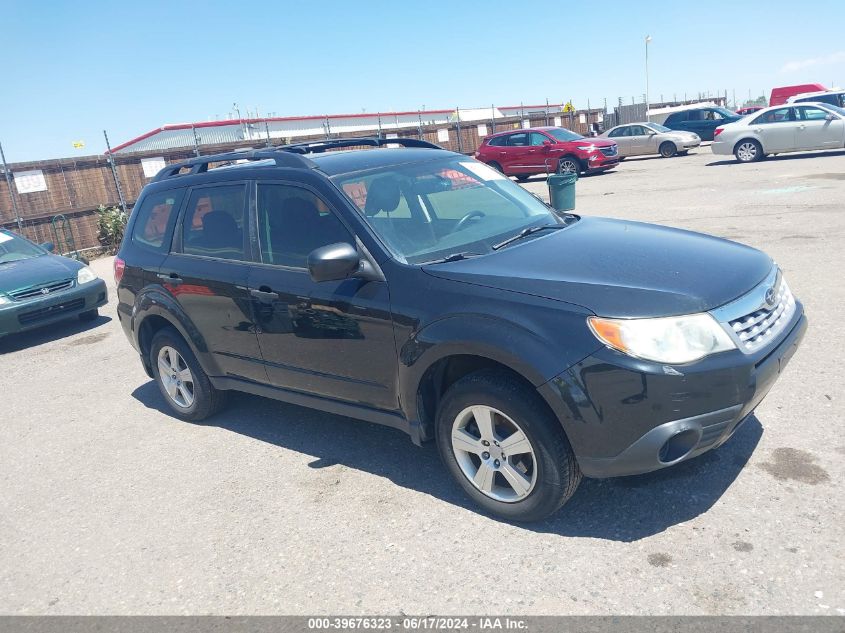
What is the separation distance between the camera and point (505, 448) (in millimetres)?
3414

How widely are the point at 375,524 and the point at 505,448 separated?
0.85 metres

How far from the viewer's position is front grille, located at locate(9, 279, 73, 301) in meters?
8.73

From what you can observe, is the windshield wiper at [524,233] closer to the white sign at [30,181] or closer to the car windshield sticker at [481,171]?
the car windshield sticker at [481,171]

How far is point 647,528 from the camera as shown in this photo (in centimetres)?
335

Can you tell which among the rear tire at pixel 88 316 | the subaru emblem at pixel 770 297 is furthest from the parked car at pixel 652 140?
the subaru emblem at pixel 770 297

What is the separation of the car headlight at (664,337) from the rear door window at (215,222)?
258 centimetres

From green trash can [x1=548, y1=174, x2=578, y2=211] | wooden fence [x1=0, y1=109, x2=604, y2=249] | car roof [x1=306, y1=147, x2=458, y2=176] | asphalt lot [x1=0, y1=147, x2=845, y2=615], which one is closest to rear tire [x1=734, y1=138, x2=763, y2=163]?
green trash can [x1=548, y1=174, x2=578, y2=211]

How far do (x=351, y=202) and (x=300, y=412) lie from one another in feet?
6.68

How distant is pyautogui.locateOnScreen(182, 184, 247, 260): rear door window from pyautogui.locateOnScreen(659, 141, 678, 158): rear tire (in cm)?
2415

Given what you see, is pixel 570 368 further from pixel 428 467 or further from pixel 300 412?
pixel 300 412

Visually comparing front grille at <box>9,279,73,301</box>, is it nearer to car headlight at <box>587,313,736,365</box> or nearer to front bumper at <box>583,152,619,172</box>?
car headlight at <box>587,313,736,365</box>

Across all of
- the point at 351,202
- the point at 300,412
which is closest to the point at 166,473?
the point at 300,412

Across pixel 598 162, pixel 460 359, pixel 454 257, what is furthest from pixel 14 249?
pixel 598 162

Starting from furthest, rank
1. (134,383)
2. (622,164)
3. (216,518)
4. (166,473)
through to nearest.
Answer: (622,164) < (134,383) < (166,473) < (216,518)
